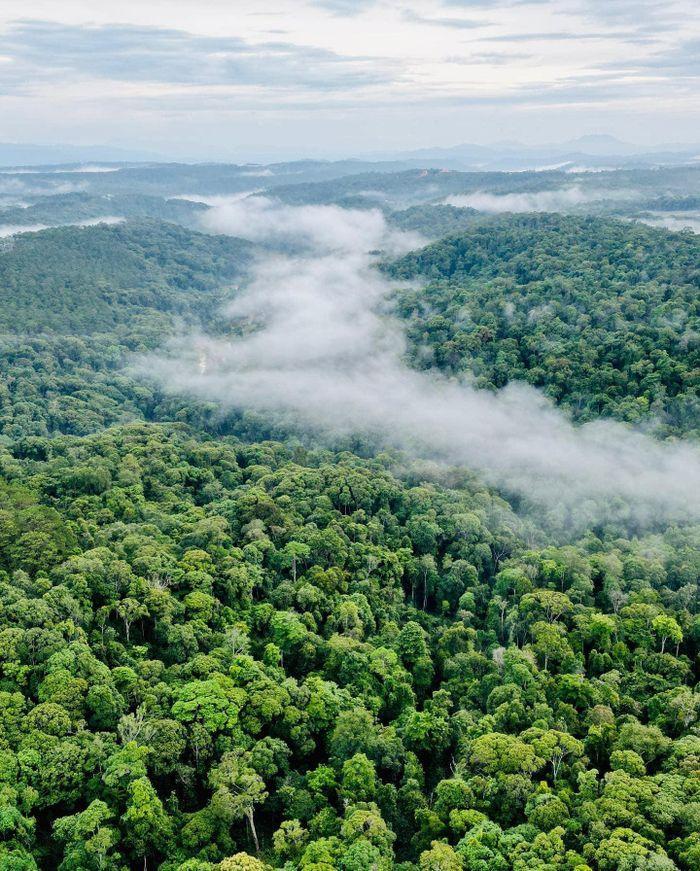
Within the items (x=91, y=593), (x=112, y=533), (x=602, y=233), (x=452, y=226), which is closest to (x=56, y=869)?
(x=91, y=593)

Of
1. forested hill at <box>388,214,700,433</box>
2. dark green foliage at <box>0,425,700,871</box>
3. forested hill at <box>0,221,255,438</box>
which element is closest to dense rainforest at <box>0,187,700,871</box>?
dark green foliage at <box>0,425,700,871</box>

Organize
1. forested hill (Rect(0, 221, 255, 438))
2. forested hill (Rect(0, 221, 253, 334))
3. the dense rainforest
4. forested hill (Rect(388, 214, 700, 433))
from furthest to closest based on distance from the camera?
forested hill (Rect(0, 221, 253, 334)) < forested hill (Rect(0, 221, 255, 438)) < forested hill (Rect(388, 214, 700, 433)) < the dense rainforest

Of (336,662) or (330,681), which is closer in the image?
(330,681)

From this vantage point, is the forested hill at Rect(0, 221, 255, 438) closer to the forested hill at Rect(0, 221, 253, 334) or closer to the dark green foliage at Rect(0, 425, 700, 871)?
the forested hill at Rect(0, 221, 253, 334)

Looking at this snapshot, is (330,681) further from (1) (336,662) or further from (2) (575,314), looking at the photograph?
(2) (575,314)

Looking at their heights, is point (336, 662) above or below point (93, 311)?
below

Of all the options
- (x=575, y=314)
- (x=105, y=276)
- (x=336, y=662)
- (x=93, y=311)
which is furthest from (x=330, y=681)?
(x=105, y=276)
